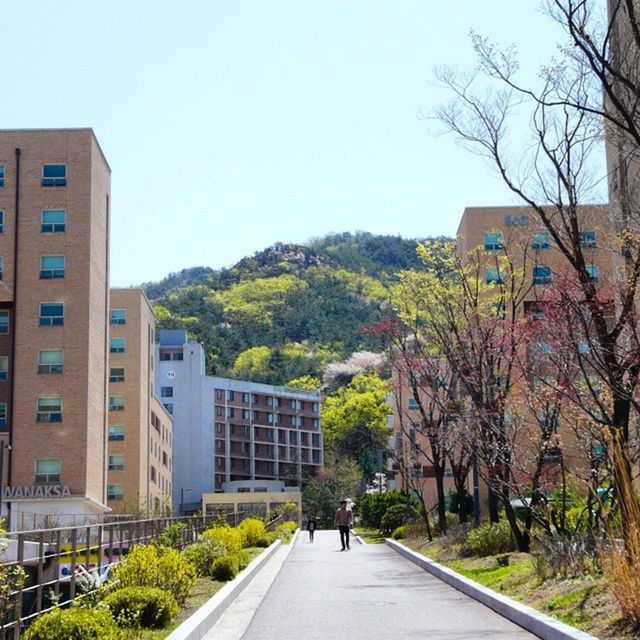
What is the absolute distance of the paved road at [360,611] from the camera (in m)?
13.0

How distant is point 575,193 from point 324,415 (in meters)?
118

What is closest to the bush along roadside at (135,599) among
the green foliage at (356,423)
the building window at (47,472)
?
the building window at (47,472)

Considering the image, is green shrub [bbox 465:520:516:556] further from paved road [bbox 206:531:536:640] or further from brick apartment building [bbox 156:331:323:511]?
brick apartment building [bbox 156:331:323:511]

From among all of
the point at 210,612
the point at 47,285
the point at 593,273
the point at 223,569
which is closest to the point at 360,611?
the point at 210,612

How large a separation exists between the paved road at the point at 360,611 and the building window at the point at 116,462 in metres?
49.8


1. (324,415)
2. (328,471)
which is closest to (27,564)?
(328,471)

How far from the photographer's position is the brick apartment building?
11544 centimetres

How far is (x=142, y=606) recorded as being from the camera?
12.6m

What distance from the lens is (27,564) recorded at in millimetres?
11914

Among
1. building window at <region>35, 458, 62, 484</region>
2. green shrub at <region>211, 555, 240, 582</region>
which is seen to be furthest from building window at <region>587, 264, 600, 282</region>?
building window at <region>35, 458, 62, 484</region>

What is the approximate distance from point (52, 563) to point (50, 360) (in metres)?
43.8

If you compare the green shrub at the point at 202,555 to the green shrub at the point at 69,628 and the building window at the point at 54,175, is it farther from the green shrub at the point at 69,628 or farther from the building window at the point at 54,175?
the building window at the point at 54,175

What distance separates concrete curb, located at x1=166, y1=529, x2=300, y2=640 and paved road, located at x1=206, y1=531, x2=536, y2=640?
143 mm

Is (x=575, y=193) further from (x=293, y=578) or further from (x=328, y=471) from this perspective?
(x=328, y=471)
